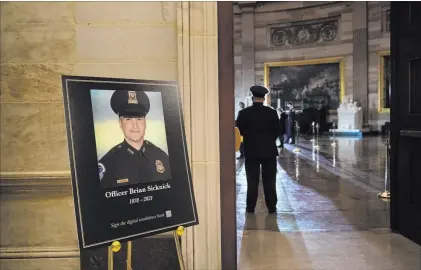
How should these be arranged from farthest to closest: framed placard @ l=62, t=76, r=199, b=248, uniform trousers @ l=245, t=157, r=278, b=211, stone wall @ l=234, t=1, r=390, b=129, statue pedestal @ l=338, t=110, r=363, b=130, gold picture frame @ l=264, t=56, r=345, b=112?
gold picture frame @ l=264, t=56, r=345, b=112 < stone wall @ l=234, t=1, r=390, b=129 < statue pedestal @ l=338, t=110, r=363, b=130 < uniform trousers @ l=245, t=157, r=278, b=211 < framed placard @ l=62, t=76, r=199, b=248

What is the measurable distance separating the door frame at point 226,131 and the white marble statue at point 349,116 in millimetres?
19708

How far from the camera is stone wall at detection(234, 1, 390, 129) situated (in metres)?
22.4

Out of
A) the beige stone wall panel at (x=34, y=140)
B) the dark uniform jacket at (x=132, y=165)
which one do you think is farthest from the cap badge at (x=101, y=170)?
the beige stone wall panel at (x=34, y=140)

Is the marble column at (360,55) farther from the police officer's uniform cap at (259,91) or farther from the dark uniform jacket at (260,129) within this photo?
the police officer's uniform cap at (259,91)

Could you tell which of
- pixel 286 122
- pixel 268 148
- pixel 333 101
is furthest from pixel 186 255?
pixel 333 101

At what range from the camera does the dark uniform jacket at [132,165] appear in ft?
6.93

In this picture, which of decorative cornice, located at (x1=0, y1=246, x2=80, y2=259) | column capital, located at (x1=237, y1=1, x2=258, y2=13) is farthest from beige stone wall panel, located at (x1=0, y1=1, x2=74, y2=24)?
column capital, located at (x1=237, y1=1, x2=258, y2=13)

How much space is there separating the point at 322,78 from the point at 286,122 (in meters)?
8.53

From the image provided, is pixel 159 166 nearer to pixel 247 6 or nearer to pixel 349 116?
pixel 349 116

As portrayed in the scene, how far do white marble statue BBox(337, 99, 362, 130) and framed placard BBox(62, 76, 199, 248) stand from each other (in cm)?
2067

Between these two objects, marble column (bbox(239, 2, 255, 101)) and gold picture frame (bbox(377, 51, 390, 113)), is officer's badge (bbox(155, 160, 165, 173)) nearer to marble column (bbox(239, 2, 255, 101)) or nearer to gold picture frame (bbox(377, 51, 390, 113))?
gold picture frame (bbox(377, 51, 390, 113))

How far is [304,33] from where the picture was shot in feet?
80.1

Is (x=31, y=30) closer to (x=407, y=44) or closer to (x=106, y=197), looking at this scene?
(x=106, y=197)

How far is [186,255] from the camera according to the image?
3.10m
